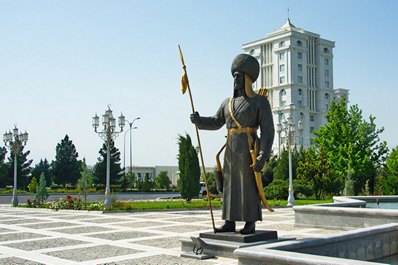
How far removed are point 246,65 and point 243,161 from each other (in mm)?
1694

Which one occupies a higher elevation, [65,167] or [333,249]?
[65,167]

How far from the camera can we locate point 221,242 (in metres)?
7.95

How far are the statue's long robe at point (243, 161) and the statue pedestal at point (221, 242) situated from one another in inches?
11.9

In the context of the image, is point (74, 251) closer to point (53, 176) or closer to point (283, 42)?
point (53, 176)

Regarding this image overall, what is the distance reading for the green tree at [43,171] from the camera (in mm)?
65319

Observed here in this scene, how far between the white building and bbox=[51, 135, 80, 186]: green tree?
37.2 m

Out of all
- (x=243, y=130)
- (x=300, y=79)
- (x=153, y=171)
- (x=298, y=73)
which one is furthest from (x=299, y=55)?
(x=243, y=130)

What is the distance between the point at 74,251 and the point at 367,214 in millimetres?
7265

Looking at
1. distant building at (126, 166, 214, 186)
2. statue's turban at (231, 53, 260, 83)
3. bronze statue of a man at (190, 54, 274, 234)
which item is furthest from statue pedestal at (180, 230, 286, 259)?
distant building at (126, 166, 214, 186)

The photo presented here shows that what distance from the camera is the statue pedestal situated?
767 centimetres

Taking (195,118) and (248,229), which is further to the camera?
(195,118)

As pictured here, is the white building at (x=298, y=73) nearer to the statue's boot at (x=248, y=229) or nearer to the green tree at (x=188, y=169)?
the green tree at (x=188, y=169)

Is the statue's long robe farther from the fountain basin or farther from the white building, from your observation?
the white building

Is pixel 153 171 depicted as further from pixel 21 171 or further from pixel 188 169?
pixel 188 169
